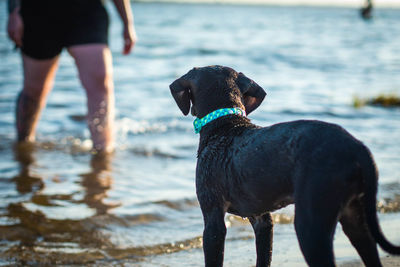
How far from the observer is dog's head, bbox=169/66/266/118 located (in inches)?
134

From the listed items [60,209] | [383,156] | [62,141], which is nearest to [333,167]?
[60,209]

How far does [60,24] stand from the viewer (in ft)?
20.1

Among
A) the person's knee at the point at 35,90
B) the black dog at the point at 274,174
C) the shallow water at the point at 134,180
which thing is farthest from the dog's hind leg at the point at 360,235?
the person's knee at the point at 35,90

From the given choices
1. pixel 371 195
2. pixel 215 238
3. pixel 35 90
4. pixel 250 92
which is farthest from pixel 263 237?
pixel 35 90

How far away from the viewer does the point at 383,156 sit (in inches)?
285

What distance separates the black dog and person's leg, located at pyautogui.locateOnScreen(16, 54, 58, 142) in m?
3.52

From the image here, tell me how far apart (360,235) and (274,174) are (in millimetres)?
558

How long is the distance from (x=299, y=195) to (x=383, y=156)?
5.20 metres

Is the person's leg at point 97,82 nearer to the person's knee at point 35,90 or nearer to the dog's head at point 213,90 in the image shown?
the person's knee at point 35,90

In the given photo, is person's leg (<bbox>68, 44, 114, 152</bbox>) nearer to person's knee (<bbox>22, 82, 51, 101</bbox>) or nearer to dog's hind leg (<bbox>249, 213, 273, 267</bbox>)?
person's knee (<bbox>22, 82, 51, 101</bbox>)

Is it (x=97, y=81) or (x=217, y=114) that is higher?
(x=217, y=114)

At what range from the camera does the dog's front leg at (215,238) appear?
3.03 m

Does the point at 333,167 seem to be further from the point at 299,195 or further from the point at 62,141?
the point at 62,141

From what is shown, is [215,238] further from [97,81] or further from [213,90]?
[97,81]
